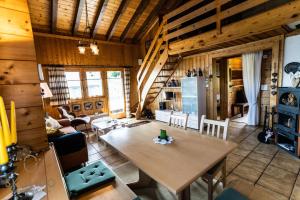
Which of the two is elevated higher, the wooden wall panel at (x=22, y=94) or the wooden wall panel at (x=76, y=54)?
the wooden wall panel at (x=76, y=54)

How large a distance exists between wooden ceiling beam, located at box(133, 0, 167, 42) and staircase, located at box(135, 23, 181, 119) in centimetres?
98

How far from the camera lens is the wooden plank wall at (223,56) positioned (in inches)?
139

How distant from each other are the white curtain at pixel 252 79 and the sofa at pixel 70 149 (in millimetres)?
4663

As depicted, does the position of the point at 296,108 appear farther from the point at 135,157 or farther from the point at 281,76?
the point at 135,157

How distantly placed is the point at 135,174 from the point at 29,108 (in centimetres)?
187

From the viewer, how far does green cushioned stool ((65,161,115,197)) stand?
1466mm

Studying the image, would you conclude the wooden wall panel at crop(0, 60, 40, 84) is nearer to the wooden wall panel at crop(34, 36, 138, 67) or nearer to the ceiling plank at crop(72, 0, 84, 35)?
the ceiling plank at crop(72, 0, 84, 35)

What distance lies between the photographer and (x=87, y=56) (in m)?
5.80

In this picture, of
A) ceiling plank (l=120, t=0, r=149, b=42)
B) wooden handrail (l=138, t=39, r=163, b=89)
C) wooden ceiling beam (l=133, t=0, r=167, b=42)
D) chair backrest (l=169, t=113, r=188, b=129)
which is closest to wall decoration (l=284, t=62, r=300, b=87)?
chair backrest (l=169, t=113, r=188, b=129)

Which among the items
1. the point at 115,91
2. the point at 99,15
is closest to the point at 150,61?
the point at 99,15

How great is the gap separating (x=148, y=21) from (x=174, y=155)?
5.74 m

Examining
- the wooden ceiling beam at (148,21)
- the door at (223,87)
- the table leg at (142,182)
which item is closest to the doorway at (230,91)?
the door at (223,87)

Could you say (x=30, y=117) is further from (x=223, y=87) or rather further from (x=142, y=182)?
(x=223, y=87)

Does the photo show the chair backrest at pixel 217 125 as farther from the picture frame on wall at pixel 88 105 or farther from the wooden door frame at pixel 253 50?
the picture frame on wall at pixel 88 105
